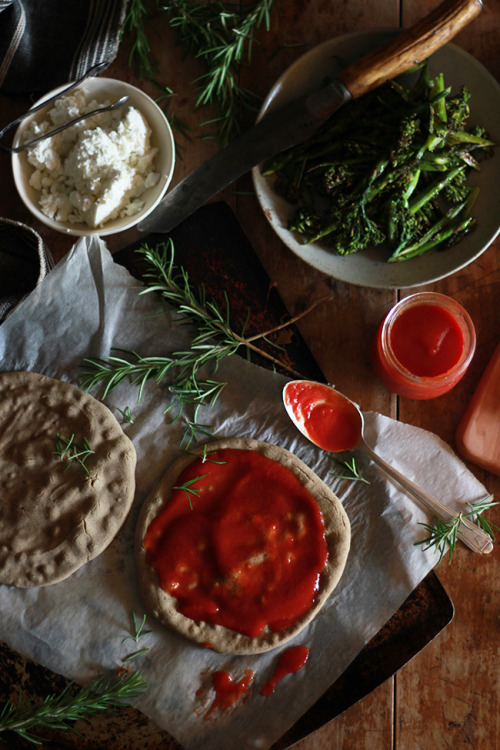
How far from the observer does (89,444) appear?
3.04m

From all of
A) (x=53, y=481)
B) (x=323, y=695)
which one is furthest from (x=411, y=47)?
(x=323, y=695)

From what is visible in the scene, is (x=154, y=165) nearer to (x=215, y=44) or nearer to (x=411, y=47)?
(x=215, y=44)

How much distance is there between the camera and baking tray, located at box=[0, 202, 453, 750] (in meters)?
2.99

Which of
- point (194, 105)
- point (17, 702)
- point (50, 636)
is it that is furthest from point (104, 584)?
point (194, 105)

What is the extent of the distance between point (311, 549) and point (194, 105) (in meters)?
2.19

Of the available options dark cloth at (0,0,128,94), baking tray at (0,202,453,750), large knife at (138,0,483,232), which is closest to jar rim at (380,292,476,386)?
baking tray at (0,202,453,750)

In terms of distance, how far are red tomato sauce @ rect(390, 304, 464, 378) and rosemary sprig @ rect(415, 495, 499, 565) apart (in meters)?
0.65

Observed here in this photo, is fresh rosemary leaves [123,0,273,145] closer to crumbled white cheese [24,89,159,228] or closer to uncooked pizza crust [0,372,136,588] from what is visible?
crumbled white cheese [24,89,159,228]

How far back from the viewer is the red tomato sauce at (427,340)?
9.85 feet

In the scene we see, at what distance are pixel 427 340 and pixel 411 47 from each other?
1.27 meters

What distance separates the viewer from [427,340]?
3.03m

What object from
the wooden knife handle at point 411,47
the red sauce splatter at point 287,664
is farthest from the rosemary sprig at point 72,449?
the wooden knife handle at point 411,47

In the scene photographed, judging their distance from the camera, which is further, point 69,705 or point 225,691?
point 225,691

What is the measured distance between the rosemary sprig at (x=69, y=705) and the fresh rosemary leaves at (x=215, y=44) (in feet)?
8.27
